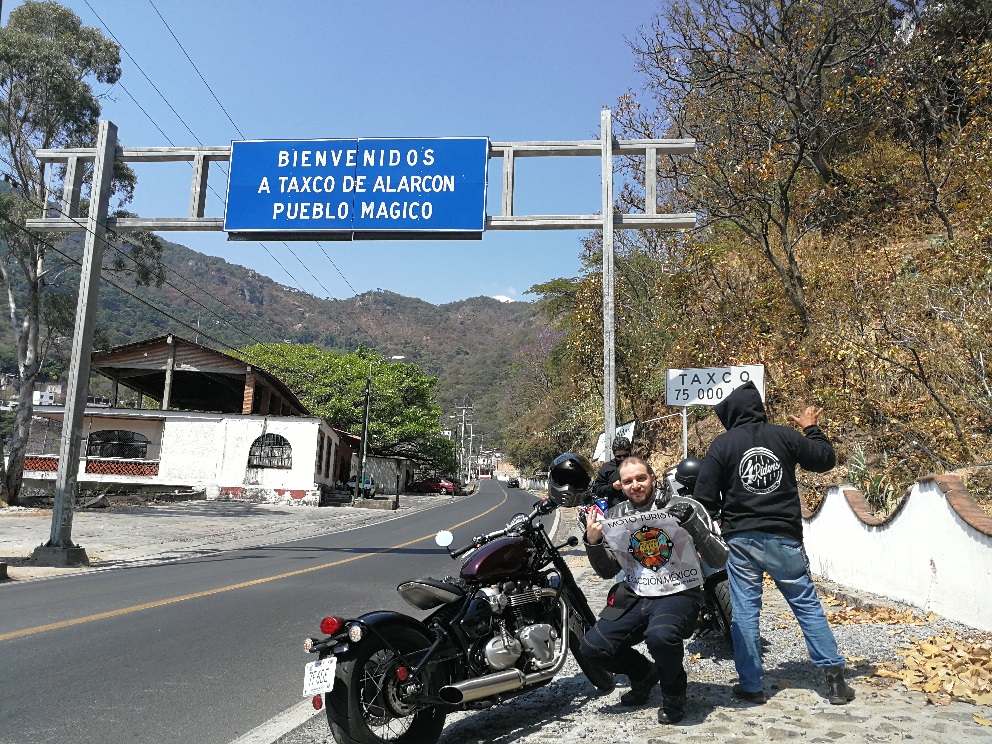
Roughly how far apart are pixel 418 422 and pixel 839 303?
152 ft

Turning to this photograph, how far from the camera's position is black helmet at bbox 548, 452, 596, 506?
437 cm

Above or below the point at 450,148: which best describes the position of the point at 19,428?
below

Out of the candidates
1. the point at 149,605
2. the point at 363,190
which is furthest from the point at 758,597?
the point at 363,190

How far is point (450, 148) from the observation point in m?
12.3

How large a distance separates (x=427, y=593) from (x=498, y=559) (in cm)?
43

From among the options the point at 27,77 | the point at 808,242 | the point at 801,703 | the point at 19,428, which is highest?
the point at 27,77

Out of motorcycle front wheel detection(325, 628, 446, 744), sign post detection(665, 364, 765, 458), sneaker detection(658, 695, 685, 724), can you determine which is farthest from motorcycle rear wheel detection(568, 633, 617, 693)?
sign post detection(665, 364, 765, 458)

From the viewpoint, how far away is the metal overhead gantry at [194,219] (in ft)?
39.4

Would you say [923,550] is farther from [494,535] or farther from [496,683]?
[496,683]

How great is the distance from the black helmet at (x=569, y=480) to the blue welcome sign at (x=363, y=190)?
8096 millimetres

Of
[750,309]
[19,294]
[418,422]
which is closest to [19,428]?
[19,294]

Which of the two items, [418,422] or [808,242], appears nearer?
[808,242]

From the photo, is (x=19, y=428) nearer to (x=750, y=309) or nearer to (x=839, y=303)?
(x=750, y=309)

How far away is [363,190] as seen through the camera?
1226 centimetres
